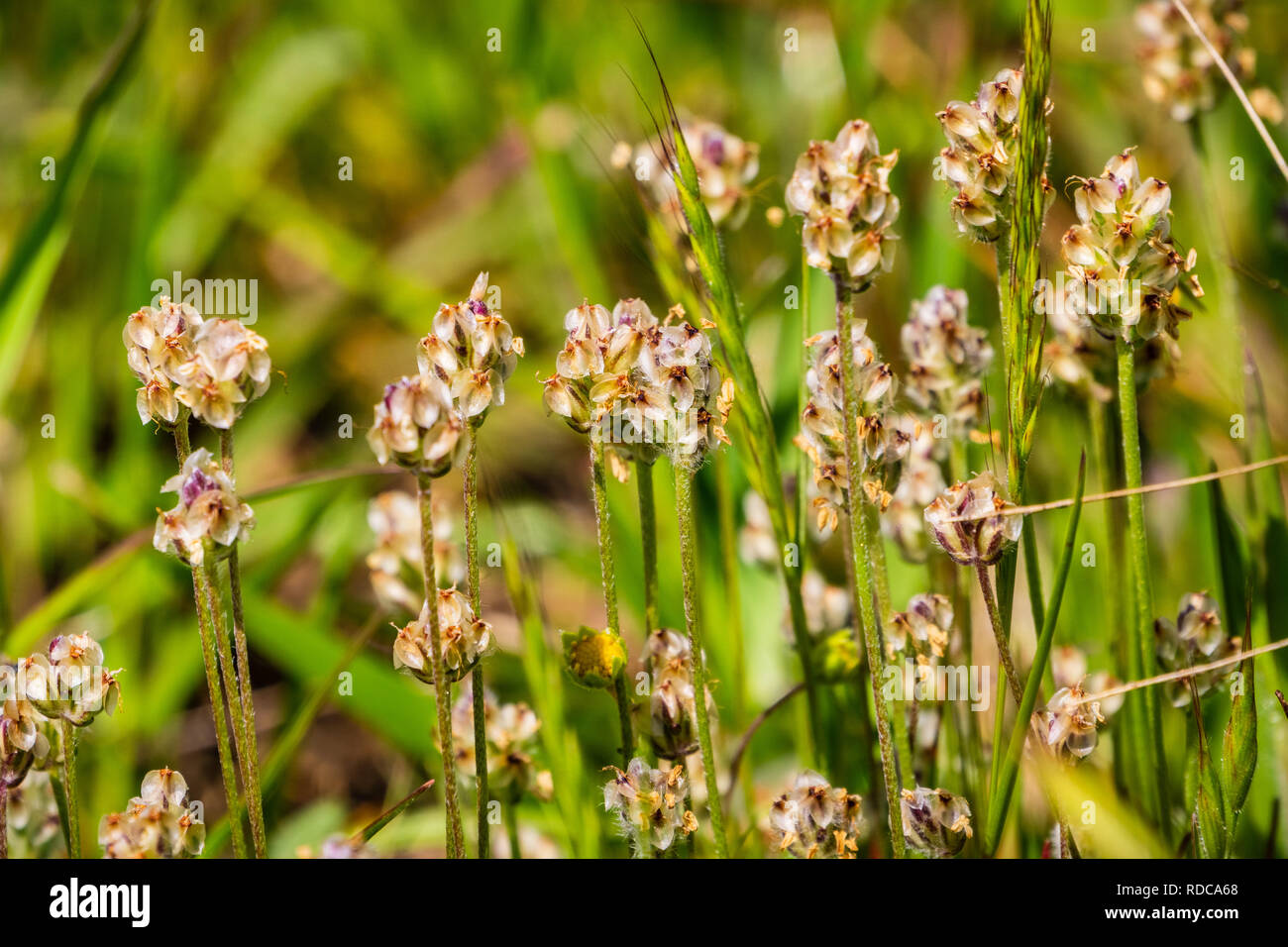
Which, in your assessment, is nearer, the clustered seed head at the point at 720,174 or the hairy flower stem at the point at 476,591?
the hairy flower stem at the point at 476,591

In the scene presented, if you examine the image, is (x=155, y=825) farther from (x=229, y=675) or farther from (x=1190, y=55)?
(x=1190, y=55)

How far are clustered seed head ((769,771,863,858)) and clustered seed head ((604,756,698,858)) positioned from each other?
0.09m

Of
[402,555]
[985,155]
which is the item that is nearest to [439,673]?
[402,555]

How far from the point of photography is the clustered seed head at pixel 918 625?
1097 mm

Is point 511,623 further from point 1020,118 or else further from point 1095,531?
point 1020,118

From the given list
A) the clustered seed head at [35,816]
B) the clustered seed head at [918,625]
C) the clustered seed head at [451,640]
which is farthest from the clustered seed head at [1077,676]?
the clustered seed head at [35,816]

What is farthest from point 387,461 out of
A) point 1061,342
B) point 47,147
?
point 47,147

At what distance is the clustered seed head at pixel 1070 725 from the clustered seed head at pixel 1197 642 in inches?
7.1

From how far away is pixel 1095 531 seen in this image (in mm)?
1664

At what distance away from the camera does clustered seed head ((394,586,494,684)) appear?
944 millimetres

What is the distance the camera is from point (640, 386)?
93cm

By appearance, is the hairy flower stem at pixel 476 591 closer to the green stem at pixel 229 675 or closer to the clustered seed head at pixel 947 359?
the green stem at pixel 229 675

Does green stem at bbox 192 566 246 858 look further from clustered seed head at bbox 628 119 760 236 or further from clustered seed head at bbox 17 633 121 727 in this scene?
clustered seed head at bbox 628 119 760 236
